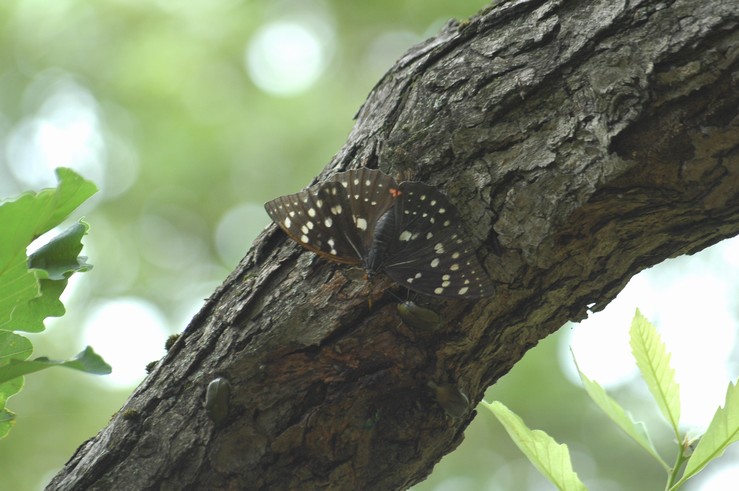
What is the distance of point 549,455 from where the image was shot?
1.55 m

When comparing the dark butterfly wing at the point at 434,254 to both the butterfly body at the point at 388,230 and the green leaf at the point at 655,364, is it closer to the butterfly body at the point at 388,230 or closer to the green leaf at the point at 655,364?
the butterfly body at the point at 388,230

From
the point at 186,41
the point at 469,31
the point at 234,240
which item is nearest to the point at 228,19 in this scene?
the point at 186,41

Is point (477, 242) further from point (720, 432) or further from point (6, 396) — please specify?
point (6, 396)

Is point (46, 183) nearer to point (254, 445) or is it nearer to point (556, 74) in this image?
point (254, 445)

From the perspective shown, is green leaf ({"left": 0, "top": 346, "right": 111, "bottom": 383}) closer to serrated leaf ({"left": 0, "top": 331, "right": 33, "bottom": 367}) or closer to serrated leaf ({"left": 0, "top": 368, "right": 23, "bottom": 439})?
serrated leaf ({"left": 0, "top": 331, "right": 33, "bottom": 367})

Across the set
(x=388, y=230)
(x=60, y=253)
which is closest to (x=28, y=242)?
(x=60, y=253)

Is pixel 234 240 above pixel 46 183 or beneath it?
beneath

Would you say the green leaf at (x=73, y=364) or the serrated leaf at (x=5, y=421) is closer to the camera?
the green leaf at (x=73, y=364)

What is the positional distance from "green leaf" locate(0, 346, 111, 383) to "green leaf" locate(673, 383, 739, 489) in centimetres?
116

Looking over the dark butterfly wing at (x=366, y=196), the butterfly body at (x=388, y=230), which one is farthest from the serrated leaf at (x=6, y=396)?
the dark butterfly wing at (x=366, y=196)

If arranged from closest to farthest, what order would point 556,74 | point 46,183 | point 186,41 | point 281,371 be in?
point 556,74, point 281,371, point 46,183, point 186,41

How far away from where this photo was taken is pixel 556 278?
166 cm

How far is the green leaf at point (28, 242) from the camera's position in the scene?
1.27 metres

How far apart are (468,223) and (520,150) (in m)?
0.21
